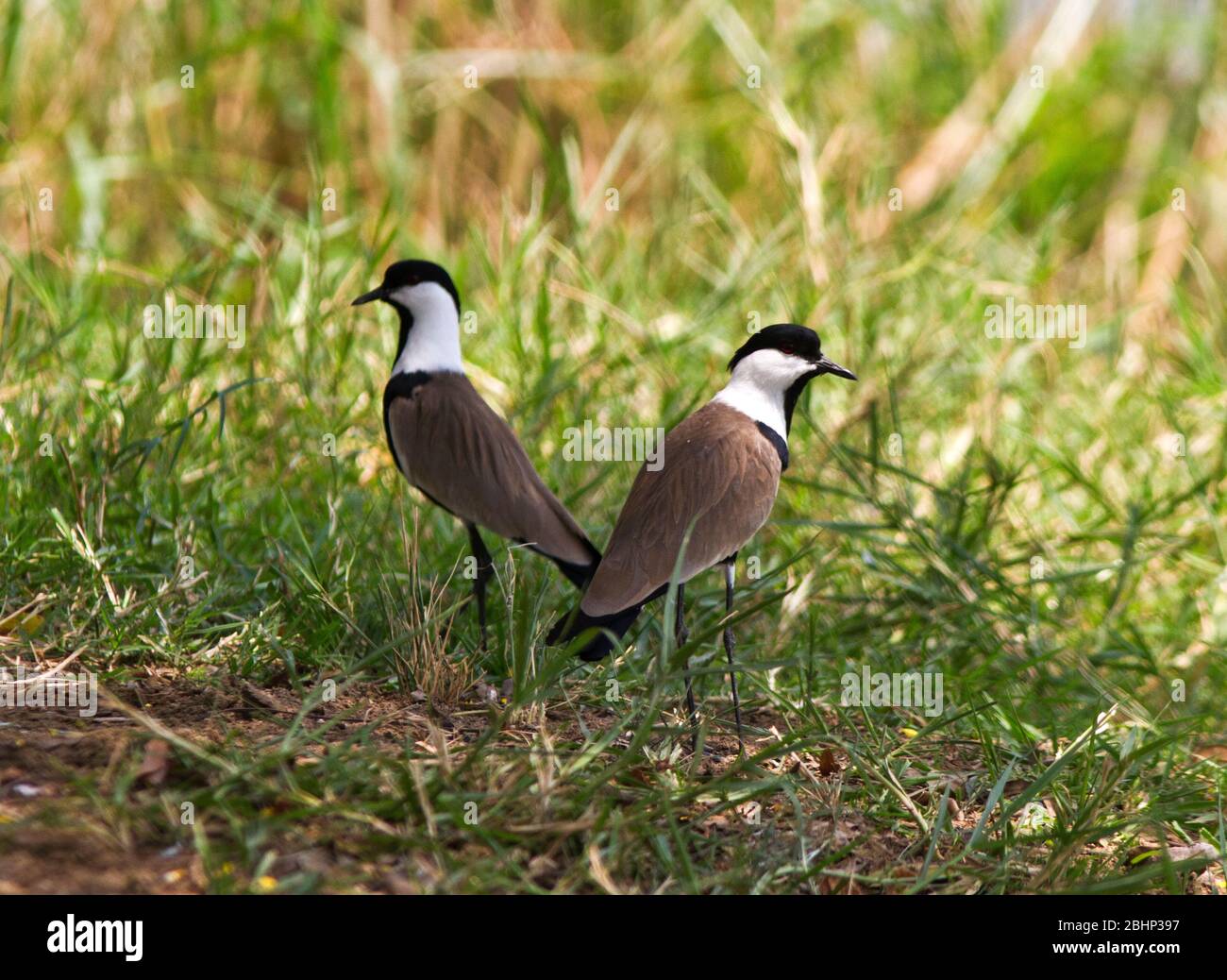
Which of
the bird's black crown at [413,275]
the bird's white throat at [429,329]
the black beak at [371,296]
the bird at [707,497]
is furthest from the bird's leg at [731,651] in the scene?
the black beak at [371,296]

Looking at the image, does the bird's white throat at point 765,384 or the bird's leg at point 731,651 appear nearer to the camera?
the bird's leg at point 731,651

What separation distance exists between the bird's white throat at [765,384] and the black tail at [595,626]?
0.71 metres

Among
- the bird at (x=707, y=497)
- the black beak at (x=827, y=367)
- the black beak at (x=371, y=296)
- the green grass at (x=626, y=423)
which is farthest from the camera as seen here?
the black beak at (x=371, y=296)

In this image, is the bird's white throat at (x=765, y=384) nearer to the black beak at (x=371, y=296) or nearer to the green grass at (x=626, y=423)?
the green grass at (x=626, y=423)

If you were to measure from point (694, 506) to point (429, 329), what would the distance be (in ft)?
3.39

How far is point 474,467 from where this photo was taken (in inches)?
149

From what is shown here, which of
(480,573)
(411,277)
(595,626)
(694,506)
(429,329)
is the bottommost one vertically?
(595,626)

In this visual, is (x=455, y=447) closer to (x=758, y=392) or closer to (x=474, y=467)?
(x=474, y=467)

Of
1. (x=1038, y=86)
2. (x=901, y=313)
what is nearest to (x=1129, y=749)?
(x=901, y=313)

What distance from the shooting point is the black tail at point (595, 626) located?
318 centimetres

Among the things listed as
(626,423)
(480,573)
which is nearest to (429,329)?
(480,573)

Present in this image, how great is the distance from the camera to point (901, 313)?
5883 millimetres
